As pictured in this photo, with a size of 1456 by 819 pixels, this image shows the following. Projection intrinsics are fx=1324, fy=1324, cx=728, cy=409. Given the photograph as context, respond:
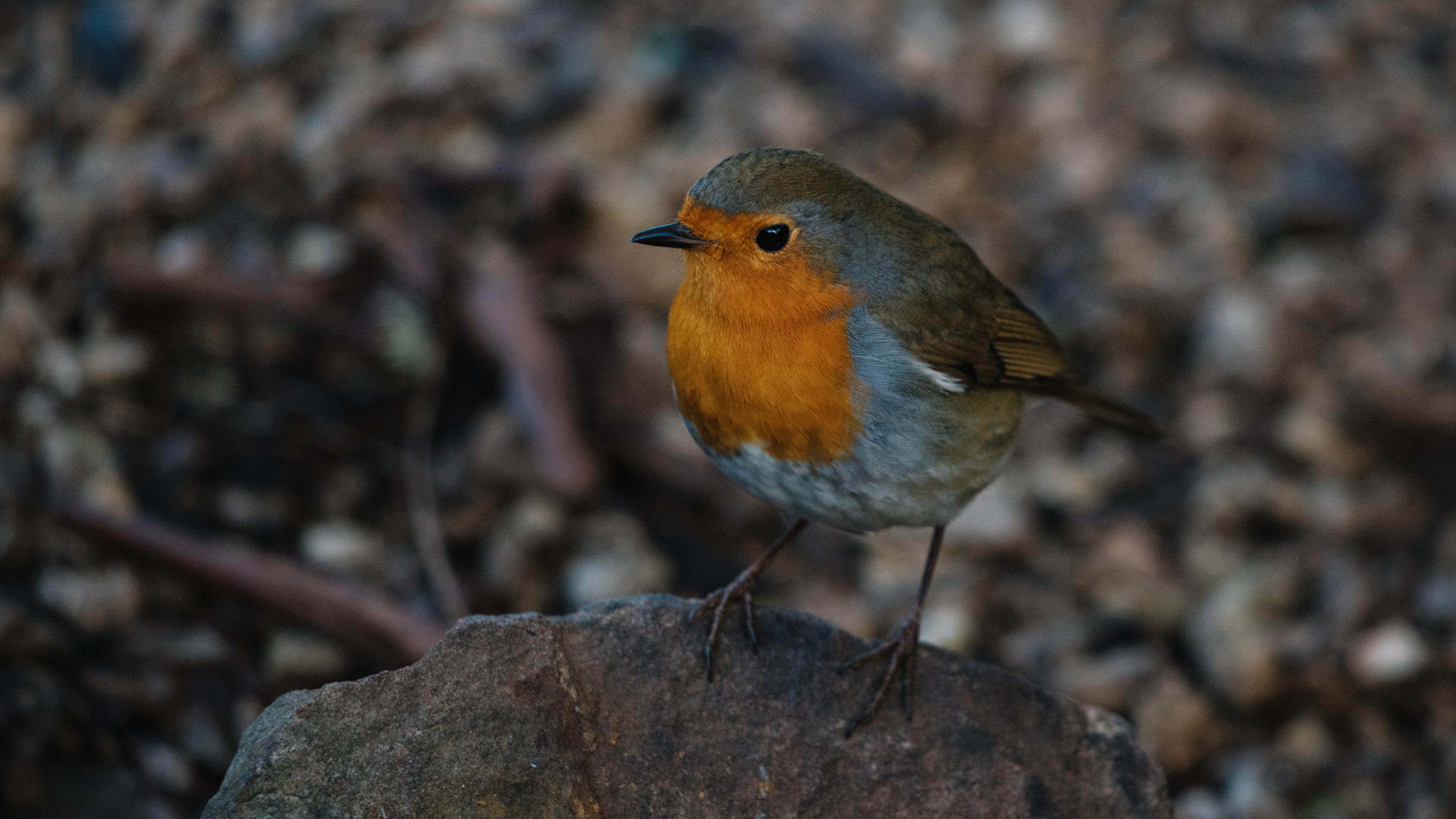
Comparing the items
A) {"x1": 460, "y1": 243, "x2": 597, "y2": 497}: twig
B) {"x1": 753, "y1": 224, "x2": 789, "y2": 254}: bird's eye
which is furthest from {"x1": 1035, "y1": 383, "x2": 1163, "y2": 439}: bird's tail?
{"x1": 460, "y1": 243, "x2": 597, "y2": 497}: twig

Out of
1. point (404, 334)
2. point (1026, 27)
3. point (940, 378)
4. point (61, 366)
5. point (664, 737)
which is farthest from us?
Result: point (1026, 27)

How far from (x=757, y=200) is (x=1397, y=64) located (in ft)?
14.7

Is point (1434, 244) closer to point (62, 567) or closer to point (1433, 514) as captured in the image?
point (1433, 514)

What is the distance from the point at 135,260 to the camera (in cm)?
448

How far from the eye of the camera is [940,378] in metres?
2.76

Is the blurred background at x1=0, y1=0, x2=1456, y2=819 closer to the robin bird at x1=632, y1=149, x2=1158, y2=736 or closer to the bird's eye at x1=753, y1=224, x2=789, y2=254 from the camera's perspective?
the robin bird at x1=632, y1=149, x2=1158, y2=736

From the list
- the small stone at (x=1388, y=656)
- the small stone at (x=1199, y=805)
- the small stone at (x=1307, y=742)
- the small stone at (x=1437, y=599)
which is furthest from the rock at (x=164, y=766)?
the small stone at (x=1437, y=599)

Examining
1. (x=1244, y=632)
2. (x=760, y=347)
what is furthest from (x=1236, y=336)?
(x=760, y=347)

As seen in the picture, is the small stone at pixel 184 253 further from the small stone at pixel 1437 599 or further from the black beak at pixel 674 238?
the small stone at pixel 1437 599

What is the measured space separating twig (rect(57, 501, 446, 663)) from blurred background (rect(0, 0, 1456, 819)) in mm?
16

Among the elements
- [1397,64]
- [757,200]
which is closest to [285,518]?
[757,200]

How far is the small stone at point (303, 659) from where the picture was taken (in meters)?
3.38

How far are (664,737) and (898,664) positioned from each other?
57 centimetres

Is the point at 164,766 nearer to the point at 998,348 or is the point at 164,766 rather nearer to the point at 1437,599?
the point at 998,348
